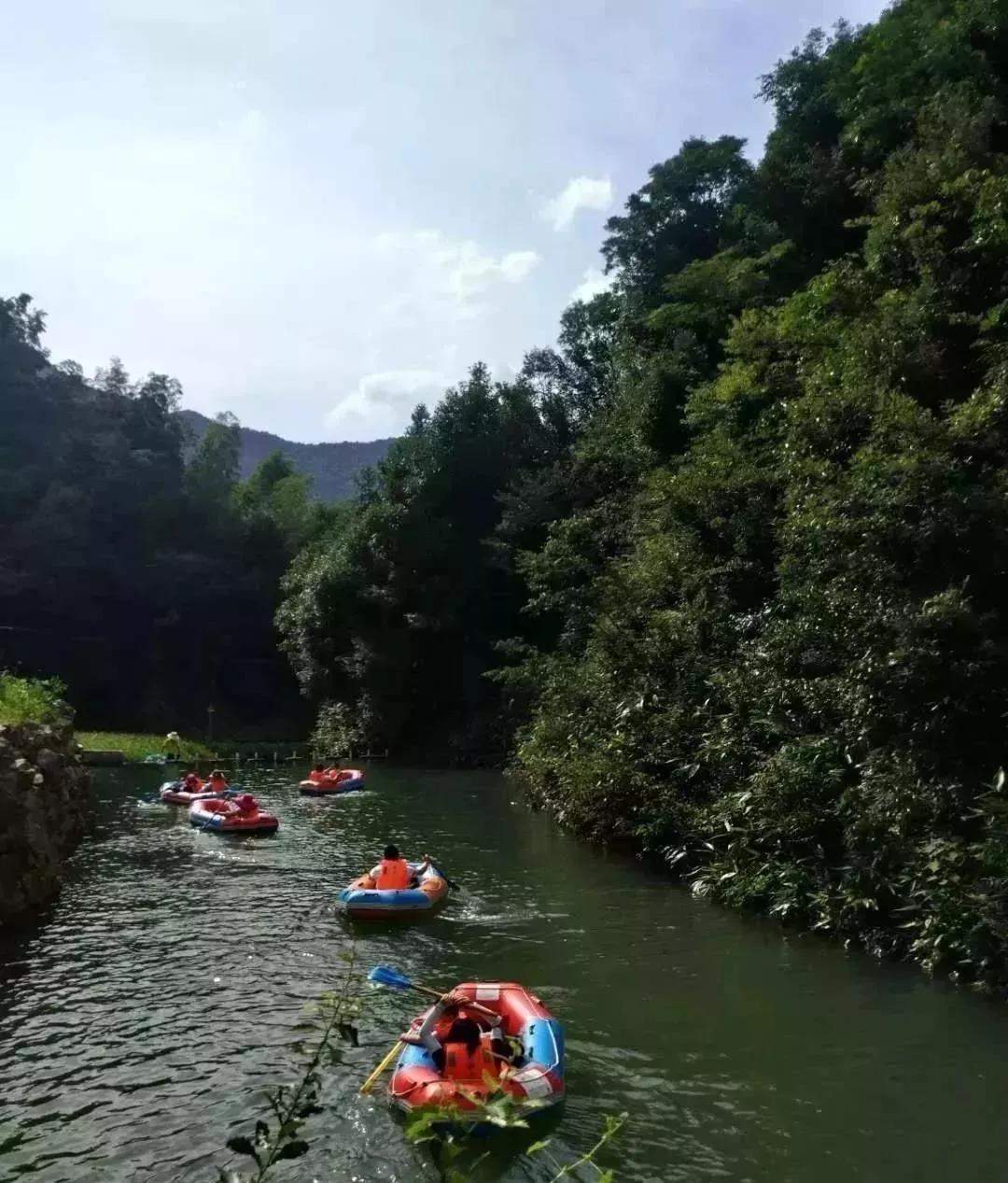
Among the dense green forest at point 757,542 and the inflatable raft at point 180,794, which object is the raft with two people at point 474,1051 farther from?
the inflatable raft at point 180,794

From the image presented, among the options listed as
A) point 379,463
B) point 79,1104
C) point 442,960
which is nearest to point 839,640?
point 442,960

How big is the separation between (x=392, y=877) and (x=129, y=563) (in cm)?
3498

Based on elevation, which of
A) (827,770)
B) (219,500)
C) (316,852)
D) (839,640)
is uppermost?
(219,500)

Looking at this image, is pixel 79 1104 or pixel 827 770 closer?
pixel 79 1104

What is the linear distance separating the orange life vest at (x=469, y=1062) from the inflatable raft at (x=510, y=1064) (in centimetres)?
5

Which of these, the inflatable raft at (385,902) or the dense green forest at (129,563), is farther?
the dense green forest at (129,563)

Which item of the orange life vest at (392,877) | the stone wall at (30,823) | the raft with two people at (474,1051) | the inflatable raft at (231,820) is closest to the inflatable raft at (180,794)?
the inflatable raft at (231,820)

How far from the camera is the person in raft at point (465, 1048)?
7.36m

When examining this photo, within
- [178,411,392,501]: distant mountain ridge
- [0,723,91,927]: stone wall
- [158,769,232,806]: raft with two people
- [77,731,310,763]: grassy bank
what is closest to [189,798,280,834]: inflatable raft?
[158,769,232,806]: raft with two people

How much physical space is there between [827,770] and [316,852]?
902cm

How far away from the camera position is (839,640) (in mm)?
11594

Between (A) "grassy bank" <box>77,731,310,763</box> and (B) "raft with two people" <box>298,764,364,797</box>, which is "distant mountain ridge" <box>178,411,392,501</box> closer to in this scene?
(A) "grassy bank" <box>77,731,310,763</box>

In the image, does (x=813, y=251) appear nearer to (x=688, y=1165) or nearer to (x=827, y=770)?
(x=827, y=770)

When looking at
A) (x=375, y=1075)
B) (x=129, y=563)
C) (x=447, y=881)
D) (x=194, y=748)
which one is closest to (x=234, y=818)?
(x=447, y=881)
